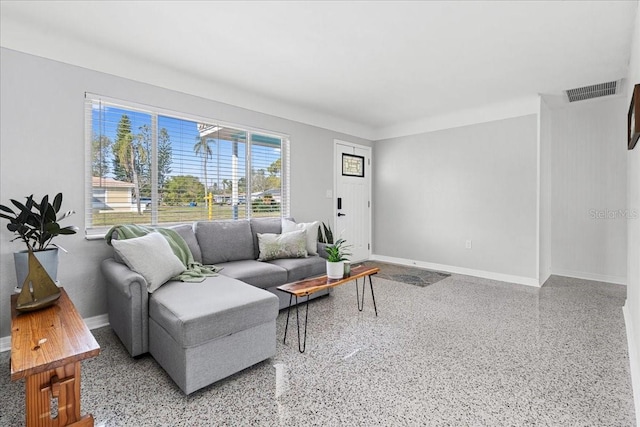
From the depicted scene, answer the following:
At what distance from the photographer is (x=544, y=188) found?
4.23 m

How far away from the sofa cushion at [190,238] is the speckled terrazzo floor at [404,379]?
918mm

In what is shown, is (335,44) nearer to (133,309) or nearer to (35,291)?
(133,309)

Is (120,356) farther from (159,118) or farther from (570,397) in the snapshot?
(570,397)

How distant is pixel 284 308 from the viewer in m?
3.12

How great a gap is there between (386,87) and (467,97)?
116cm

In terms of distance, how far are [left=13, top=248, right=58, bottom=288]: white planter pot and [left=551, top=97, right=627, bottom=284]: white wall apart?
5.90 metres

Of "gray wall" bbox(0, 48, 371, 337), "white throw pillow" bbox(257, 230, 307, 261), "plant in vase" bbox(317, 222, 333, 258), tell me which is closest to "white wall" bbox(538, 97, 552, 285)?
"plant in vase" bbox(317, 222, 333, 258)

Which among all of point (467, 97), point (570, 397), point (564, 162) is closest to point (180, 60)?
point (467, 97)

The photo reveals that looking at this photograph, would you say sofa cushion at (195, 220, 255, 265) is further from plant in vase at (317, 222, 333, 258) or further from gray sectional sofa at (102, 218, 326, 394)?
plant in vase at (317, 222, 333, 258)

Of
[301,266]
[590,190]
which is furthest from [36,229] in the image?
[590,190]

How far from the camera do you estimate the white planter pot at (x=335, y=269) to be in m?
2.68

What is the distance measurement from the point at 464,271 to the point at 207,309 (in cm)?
399

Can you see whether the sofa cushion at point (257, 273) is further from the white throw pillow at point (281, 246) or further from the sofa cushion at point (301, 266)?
the white throw pillow at point (281, 246)

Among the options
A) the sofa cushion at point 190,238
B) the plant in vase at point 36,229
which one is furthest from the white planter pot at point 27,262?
the sofa cushion at point 190,238
